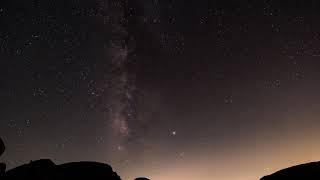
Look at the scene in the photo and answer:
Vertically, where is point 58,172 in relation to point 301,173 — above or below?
above

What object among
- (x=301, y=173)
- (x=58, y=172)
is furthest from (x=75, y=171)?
(x=301, y=173)

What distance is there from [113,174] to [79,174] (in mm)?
2319

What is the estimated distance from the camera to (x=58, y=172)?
1914cm

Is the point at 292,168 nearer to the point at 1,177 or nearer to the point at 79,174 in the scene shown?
the point at 79,174

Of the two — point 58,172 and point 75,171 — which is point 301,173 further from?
point 58,172

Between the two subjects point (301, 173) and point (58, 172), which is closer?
point (301, 173)

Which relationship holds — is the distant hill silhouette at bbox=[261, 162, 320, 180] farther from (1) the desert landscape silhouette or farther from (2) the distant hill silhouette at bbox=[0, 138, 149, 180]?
(2) the distant hill silhouette at bbox=[0, 138, 149, 180]

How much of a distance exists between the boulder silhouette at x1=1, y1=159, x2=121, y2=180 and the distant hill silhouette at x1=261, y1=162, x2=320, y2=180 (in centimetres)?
991

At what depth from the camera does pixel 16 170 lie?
63.2ft

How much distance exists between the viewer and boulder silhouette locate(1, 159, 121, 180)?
1878 cm

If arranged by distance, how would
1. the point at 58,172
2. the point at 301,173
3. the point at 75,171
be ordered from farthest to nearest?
the point at 75,171
the point at 58,172
the point at 301,173

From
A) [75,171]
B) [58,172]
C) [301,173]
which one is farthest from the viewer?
[75,171]

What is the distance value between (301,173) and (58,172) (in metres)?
14.0

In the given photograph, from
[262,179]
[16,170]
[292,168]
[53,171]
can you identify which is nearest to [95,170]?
[53,171]
